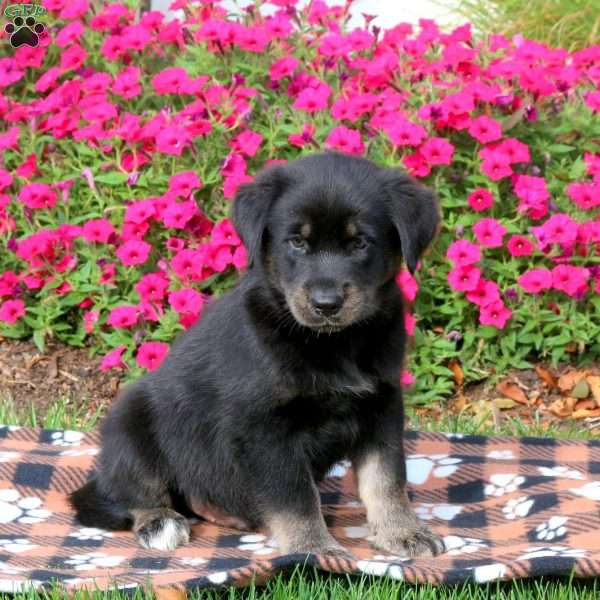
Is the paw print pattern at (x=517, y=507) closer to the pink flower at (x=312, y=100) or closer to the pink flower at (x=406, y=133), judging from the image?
the pink flower at (x=406, y=133)

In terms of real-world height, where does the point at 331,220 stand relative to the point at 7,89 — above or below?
below

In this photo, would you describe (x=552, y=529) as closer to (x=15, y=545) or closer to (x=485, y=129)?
(x=15, y=545)

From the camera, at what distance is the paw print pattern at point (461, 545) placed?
371 cm

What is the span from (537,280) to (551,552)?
6.66 feet

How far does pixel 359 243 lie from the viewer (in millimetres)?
3580

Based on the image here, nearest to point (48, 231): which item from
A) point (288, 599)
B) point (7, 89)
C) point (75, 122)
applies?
point (75, 122)

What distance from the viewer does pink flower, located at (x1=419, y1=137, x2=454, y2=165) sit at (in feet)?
17.4

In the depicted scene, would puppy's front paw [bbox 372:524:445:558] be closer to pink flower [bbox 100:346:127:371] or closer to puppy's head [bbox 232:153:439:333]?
puppy's head [bbox 232:153:439:333]

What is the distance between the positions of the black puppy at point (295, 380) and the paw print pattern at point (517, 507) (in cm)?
46

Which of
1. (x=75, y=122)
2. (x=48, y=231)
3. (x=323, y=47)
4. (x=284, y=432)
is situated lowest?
(x=284, y=432)

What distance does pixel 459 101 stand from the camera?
5344 mm

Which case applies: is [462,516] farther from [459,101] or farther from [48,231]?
[48,231]

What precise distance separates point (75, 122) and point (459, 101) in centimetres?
197

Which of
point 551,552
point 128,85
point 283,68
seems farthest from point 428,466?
point 128,85
